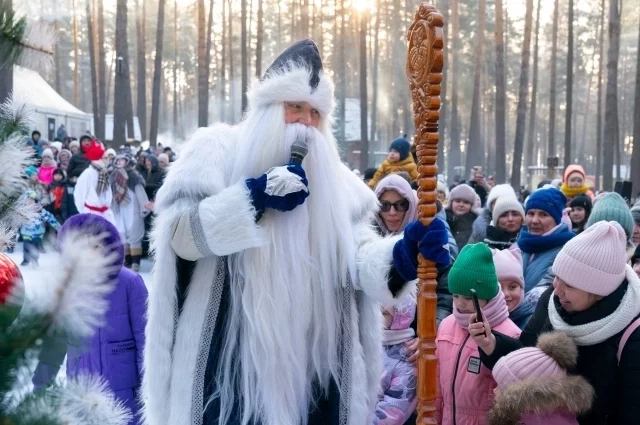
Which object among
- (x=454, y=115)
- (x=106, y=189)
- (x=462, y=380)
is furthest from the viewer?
(x=454, y=115)

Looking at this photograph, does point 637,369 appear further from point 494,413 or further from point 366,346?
point 366,346

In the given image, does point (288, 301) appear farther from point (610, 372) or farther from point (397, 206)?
point (397, 206)

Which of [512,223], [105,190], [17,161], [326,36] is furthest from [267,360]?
[326,36]

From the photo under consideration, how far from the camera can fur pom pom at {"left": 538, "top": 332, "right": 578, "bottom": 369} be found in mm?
2432

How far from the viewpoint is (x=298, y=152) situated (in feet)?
8.85

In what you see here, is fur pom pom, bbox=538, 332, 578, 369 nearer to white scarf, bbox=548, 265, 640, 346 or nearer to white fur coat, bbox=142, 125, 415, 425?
white scarf, bbox=548, 265, 640, 346

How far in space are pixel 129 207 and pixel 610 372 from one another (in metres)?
9.01

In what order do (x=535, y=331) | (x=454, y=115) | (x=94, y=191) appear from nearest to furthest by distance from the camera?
1. (x=535, y=331)
2. (x=94, y=191)
3. (x=454, y=115)

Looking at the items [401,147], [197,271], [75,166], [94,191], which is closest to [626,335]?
[197,271]

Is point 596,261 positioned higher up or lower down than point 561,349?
higher up

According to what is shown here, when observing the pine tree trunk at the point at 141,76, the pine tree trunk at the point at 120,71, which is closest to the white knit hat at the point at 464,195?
the pine tree trunk at the point at 120,71

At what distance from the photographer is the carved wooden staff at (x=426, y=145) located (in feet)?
7.89

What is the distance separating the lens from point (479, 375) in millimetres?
3045

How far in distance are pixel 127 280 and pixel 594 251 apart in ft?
7.19
